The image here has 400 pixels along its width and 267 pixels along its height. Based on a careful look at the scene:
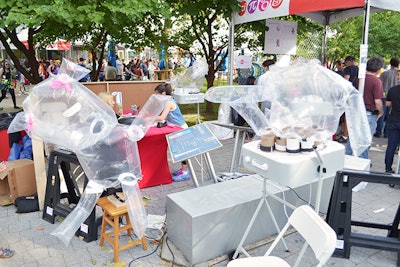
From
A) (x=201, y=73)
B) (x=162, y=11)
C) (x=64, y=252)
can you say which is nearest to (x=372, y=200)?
(x=64, y=252)

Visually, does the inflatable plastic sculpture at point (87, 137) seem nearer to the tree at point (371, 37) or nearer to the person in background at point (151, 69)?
the tree at point (371, 37)

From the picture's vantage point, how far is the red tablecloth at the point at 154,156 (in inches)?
179

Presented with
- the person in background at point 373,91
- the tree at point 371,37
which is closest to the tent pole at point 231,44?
the person in background at point 373,91

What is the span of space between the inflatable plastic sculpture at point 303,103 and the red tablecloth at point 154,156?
3.57 feet

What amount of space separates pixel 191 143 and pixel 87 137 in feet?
3.50

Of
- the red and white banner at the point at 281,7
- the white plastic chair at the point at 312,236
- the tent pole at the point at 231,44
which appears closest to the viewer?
the white plastic chair at the point at 312,236

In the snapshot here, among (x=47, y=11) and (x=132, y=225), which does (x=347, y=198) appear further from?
(x=47, y=11)

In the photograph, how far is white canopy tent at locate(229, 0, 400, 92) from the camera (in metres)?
4.66

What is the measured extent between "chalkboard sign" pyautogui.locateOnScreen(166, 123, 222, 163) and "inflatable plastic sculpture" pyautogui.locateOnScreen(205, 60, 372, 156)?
432 mm

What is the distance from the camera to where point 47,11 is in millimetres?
4465

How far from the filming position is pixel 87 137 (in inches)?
119

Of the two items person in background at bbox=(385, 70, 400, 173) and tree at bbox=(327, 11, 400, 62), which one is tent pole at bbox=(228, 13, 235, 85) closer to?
person in background at bbox=(385, 70, 400, 173)

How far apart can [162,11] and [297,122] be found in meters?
3.64

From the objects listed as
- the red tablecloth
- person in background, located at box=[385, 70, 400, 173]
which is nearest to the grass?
the red tablecloth
